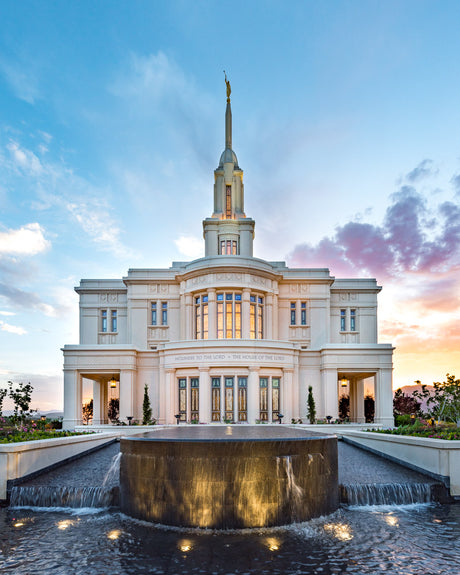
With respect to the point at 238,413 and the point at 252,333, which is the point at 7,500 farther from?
the point at 252,333

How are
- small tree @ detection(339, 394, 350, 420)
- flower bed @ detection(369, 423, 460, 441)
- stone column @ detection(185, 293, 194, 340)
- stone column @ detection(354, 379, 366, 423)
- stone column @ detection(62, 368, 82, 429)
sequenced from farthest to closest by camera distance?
small tree @ detection(339, 394, 350, 420) < stone column @ detection(354, 379, 366, 423) < stone column @ detection(185, 293, 194, 340) < stone column @ detection(62, 368, 82, 429) < flower bed @ detection(369, 423, 460, 441)

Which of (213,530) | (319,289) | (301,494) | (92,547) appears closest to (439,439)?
(301,494)

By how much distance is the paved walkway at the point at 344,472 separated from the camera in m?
13.8

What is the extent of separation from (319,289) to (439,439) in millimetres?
24805

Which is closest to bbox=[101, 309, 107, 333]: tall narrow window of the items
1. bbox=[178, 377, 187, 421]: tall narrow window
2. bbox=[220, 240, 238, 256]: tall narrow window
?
bbox=[220, 240, 238, 256]: tall narrow window

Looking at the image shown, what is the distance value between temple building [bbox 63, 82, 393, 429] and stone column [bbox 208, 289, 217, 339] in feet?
0.26

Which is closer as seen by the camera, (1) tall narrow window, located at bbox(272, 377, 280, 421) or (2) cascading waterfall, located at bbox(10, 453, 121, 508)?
(2) cascading waterfall, located at bbox(10, 453, 121, 508)

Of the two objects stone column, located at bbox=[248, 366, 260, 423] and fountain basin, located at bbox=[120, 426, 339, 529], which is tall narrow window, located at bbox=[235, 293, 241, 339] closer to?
stone column, located at bbox=[248, 366, 260, 423]

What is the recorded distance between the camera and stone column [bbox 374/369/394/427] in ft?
106

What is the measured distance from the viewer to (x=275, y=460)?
10.1m

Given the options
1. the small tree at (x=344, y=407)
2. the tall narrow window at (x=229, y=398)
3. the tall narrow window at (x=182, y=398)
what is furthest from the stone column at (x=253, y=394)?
the small tree at (x=344, y=407)

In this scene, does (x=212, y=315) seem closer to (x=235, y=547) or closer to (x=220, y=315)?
(x=220, y=315)

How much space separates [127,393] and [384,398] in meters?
17.0

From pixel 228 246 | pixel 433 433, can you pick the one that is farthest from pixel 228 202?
pixel 433 433
